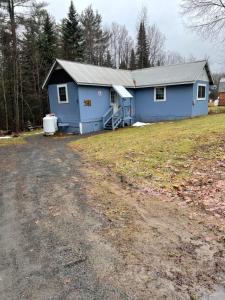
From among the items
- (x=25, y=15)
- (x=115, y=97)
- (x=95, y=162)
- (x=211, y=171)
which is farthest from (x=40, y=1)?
(x=211, y=171)

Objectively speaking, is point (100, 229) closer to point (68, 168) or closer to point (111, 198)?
point (111, 198)

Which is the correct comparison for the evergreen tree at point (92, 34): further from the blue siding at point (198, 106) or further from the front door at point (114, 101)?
the blue siding at point (198, 106)

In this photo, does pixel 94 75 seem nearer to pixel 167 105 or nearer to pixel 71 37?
pixel 167 105

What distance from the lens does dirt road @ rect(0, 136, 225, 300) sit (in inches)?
110

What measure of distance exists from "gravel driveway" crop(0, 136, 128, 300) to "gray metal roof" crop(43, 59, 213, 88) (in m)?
10.5

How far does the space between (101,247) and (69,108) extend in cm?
1358

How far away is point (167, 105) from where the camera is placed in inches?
739

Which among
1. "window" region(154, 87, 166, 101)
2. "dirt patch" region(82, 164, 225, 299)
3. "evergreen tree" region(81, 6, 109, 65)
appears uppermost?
"evergreen tree" region(81, 6, 109, 65)

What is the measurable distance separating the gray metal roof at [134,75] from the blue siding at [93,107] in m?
0.48

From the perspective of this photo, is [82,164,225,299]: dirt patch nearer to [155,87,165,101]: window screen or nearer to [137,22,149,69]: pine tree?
[155,87,165,101]: window screen

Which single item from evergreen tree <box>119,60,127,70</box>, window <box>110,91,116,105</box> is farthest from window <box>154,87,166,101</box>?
Answer: evergreen tree <box>119,60,127,70</box>

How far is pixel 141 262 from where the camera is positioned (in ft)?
10.5

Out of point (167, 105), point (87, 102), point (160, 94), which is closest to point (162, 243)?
point (87, 102)

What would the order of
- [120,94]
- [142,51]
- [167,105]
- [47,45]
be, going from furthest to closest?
→ [142,51], [47,45], [167,105], [120,94]
